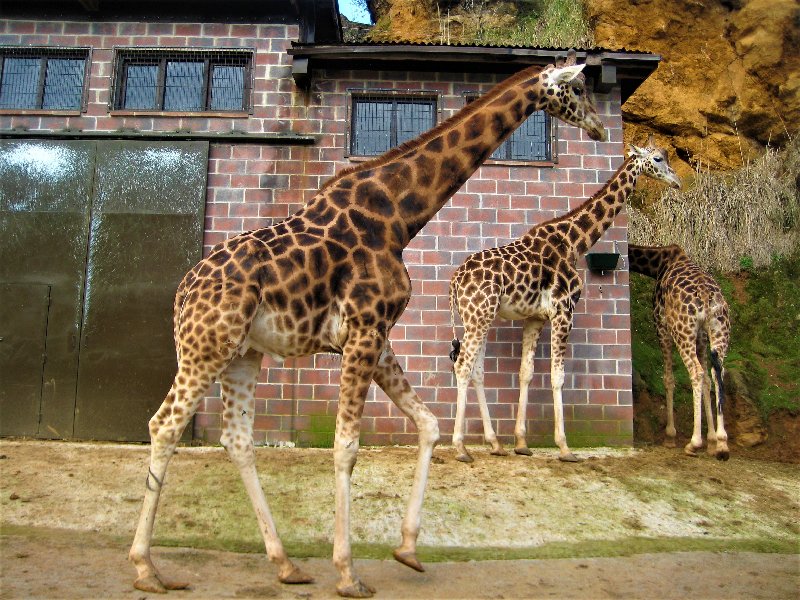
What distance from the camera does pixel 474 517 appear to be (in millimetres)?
6020

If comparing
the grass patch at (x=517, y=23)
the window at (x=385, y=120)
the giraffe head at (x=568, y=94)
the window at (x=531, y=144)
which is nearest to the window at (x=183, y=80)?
the window at (x=385, y=120)

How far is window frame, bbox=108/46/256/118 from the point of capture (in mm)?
9414

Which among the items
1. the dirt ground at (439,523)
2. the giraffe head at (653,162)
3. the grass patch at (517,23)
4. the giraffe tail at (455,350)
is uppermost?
the grass patch at (517,23)

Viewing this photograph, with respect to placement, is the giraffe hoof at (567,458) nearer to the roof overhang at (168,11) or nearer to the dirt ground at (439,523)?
the dirt ground at (439,523)

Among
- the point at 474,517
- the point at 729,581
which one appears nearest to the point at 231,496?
the point at 474,517

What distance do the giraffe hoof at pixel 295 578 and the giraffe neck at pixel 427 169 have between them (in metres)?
2.35

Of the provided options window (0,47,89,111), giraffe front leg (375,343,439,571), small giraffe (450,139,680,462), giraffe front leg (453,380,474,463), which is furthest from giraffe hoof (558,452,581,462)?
window (0,47,89,111)

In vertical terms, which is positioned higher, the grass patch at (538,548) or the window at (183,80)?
the window at (183,80)

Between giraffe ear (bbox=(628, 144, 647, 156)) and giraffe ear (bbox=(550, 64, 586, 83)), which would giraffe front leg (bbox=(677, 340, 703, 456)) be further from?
giraffe ear (bbox=(550, 64, 586, 83))

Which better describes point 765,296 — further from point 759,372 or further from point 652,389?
point 652,389

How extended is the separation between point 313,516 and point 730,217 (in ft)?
41.1

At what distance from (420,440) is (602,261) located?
208 inches

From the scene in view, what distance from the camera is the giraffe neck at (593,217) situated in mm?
8461

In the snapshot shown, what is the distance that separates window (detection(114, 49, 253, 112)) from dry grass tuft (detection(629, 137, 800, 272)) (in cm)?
969
